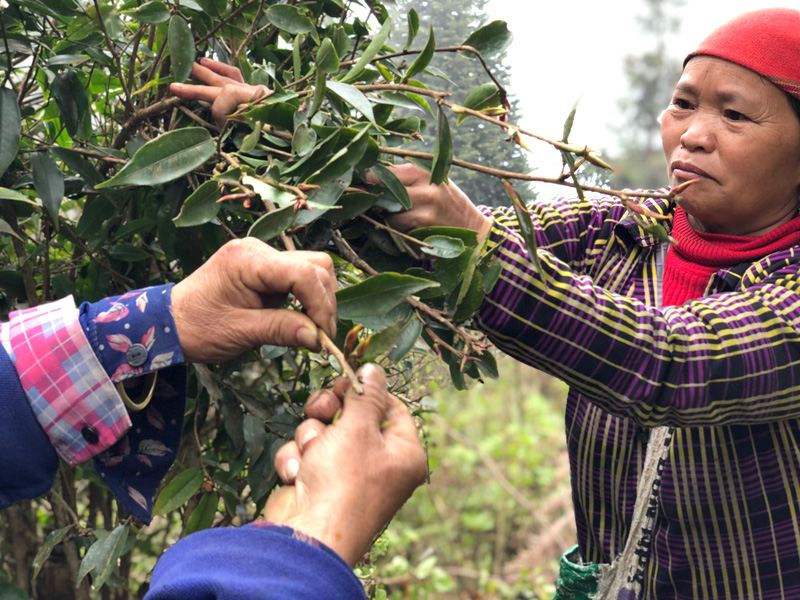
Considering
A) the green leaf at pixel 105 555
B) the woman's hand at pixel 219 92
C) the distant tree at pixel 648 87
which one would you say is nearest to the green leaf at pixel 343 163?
the woman's hand at pixel 219 92

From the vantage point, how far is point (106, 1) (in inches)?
38.1

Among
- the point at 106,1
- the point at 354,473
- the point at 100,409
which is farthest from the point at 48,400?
the point at 106,1

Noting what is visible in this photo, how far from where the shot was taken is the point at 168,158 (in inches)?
28.9

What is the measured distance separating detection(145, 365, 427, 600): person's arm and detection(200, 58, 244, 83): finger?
399mm

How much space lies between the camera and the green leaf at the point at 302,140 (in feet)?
2.36

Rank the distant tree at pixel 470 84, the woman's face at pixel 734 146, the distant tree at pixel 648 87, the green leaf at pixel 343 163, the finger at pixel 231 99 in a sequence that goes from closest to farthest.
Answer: the green leaf at pixel 343 163, the finger at pixel 231 99, the woman's face at pixel 734 146, the distant tree at pixel 470 84, the distant tree at pixel 648 87

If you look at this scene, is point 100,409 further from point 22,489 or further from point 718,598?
point 718,598

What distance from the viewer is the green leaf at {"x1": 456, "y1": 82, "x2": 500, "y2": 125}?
2.51 feet

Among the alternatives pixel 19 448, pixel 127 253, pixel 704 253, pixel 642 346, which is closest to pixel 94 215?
pixel 127 253

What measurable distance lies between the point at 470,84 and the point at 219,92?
2.15ft

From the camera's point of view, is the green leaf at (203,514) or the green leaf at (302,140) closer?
the green leaf at (302,140)

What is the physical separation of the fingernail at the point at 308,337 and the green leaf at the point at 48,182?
0.36 meters

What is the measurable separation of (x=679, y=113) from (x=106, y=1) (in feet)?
2.55

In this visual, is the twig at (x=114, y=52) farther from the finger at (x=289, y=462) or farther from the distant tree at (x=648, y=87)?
the distant tree at (x=648, y=87)
